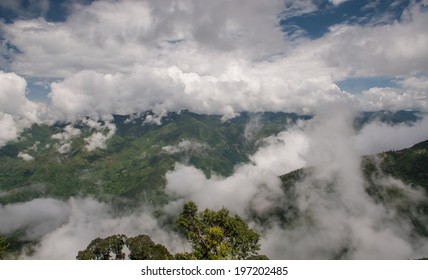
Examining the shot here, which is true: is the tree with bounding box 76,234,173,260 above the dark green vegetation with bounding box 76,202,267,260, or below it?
above

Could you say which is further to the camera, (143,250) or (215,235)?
(143,250)

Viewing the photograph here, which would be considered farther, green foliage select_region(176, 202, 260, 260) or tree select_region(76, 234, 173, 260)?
tree select_region(76, 234, 173, 260)

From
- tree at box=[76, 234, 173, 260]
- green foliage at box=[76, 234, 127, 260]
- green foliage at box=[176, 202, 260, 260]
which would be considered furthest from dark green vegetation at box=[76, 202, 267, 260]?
green foliage at box=[76, 234, 127, 260]

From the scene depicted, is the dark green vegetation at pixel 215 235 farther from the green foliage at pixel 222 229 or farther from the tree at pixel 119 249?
the tree at pixel 119 249

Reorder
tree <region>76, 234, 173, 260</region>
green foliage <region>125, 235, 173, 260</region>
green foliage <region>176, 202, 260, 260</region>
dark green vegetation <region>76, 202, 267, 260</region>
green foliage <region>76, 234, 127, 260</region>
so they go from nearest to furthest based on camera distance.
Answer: dark green vegetation <region>76, 202, 267, 260</region> < green foliage <region>176, 202, 260, 260</region> < green foliage <region>125, 235, 173, 260</region> < tree <region>76, 234, 173, 260</region> < green foliage <region>76, 234, 127, 260</region>

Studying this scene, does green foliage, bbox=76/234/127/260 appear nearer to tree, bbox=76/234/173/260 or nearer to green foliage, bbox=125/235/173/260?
tree, bbox=76/234/173/260

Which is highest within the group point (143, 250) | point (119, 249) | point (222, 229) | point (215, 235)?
point (119, 249)

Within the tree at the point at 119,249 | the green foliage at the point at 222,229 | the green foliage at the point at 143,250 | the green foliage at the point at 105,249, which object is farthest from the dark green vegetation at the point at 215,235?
the green foliage at the point at 105,249

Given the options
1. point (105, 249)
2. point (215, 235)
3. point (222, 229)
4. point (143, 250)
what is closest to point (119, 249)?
point (105, 249)

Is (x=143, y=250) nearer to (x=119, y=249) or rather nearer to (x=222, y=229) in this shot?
(x=119, y=249)

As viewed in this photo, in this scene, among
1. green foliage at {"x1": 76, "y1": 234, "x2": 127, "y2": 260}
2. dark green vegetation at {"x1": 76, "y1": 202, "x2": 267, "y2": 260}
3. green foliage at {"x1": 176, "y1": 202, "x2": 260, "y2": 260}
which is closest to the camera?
dark green vegetation at {"x1": 76, "y1": 202, "x2": 267, "y2": 260}
